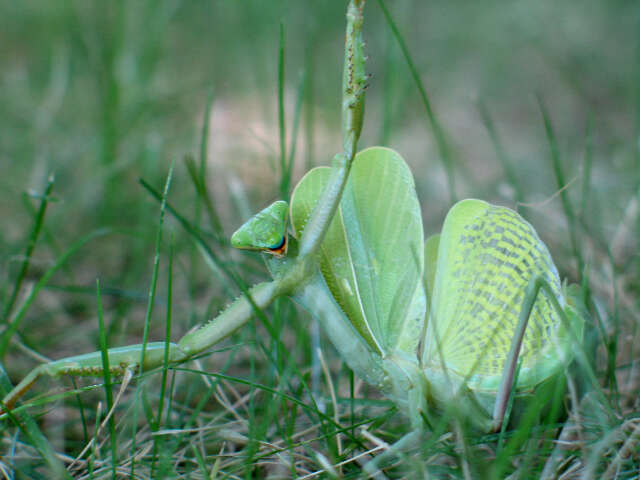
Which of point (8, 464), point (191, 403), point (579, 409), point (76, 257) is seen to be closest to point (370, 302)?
point (579, 409)

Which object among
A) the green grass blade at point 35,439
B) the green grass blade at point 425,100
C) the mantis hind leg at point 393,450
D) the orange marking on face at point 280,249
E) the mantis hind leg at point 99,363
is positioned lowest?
the mantis hind leg at point 393,450

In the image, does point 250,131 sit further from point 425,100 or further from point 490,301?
point 490,301

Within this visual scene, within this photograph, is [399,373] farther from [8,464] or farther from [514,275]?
[8,464]

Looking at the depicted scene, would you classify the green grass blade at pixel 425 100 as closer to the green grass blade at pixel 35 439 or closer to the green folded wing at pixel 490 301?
the green folded wing at pixel 490 301

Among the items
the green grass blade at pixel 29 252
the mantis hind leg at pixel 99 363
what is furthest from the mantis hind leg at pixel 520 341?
the green grass blade at pixel 29 252

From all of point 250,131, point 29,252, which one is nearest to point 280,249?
point 250,131
